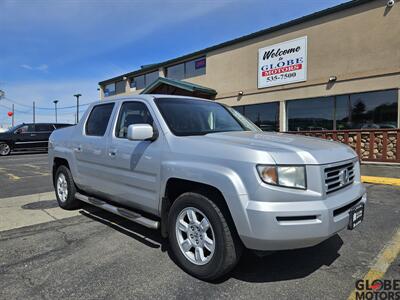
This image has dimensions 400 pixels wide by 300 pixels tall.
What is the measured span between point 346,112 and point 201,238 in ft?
39.4

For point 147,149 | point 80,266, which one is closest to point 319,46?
point 147,149

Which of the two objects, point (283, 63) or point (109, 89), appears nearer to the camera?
point (283, 63)

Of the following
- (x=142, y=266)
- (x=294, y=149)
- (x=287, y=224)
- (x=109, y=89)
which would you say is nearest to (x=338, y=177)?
(x=294, y=149)

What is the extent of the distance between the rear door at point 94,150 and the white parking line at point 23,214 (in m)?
0.83

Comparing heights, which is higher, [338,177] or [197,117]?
[197,117]

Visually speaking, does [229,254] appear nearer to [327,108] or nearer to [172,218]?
[172,218]

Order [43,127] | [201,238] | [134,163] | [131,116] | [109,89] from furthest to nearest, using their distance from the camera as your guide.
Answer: [109,89], [43,127], [131,116], [134,163], [201,238]

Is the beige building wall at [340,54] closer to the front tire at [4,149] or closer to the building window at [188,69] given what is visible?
the building window at [188,69]

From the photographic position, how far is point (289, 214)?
2.66 metres

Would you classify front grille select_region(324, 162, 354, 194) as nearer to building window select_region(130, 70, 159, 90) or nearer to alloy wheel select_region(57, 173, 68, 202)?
alloy wheel select_region(57, 173, 68, 202)

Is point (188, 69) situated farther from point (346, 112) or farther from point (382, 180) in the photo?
point (382, 180)

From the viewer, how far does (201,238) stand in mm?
3176

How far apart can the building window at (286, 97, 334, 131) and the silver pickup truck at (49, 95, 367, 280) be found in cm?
1051

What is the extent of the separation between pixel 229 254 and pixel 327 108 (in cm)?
1253
